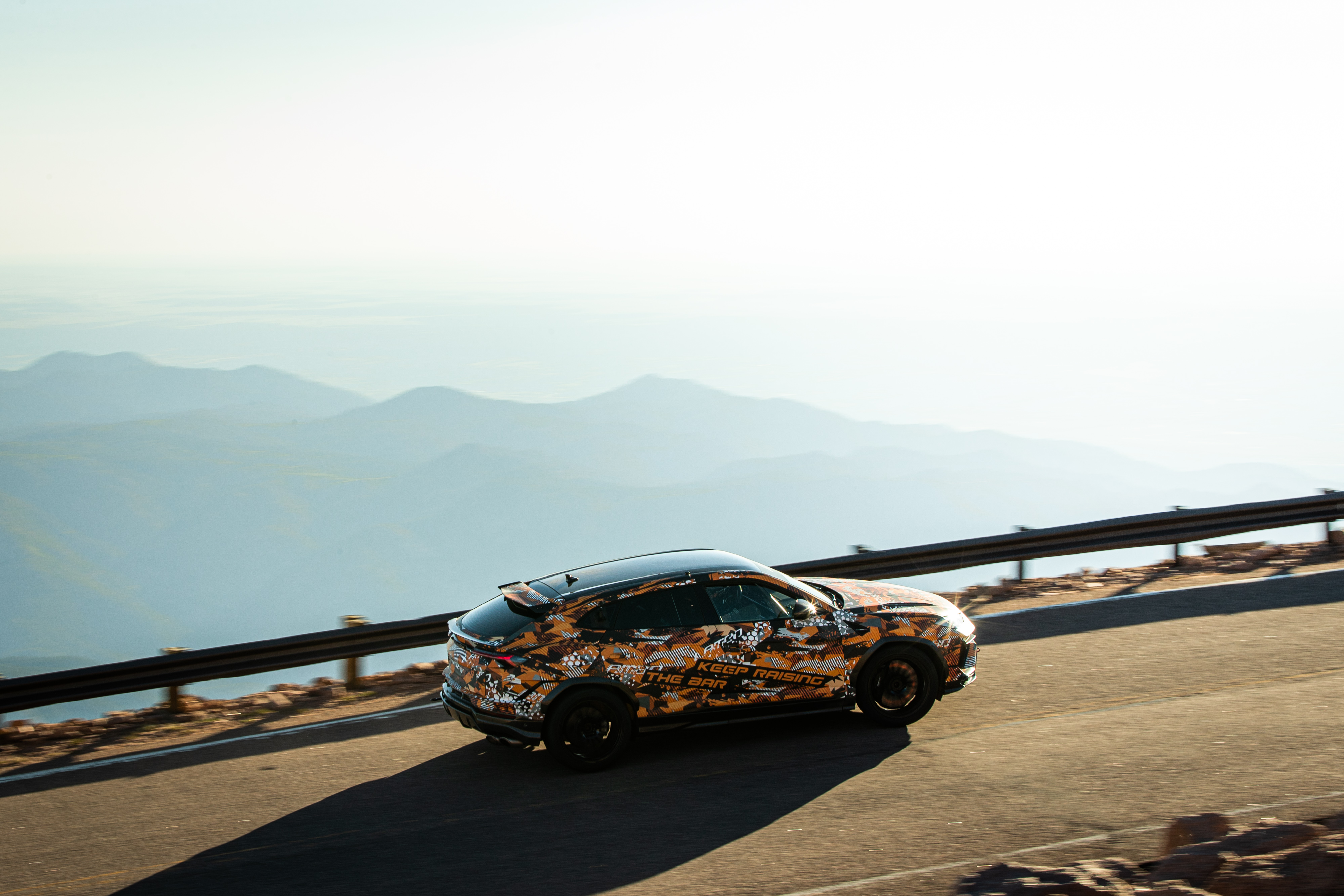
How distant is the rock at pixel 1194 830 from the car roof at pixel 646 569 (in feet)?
11.4

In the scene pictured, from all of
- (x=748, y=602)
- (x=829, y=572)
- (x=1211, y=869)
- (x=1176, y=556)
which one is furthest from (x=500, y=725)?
(x=1176, y=556)

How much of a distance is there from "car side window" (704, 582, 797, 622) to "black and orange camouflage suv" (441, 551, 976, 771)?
0.01 m

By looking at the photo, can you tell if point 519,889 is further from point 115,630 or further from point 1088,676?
point 115,630

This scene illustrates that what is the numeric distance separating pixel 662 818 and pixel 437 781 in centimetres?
194

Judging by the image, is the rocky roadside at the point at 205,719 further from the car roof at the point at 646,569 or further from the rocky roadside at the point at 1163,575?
the rocky roadside at the point at 1163,575

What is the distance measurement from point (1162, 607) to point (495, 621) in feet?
26.0

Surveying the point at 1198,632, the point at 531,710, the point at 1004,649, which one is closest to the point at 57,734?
the point at 531,710

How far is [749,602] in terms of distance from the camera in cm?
847

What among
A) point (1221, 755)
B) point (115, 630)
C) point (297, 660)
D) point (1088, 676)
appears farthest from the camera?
point (115, 630)

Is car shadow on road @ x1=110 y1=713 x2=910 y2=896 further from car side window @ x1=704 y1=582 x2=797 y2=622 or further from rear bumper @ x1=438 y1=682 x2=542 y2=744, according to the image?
car side window @ x1=704 y1=582 x2=797 y2=622

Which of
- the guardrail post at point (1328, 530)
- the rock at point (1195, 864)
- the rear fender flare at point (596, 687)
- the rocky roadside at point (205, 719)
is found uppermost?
the guardrail post at point (1328, 530)

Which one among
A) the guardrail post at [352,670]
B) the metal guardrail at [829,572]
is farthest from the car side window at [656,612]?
the guardrail post at [352,670]

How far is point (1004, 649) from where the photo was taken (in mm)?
10969

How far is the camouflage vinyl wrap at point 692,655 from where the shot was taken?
25.8ft
